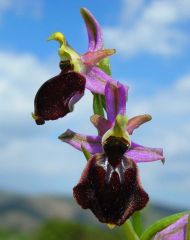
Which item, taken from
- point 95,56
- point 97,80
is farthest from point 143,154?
point 95,56

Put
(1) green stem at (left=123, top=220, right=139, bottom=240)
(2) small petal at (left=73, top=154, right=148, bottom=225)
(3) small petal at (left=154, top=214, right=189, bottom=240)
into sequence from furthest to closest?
(3) small petal at (left=154, top=214, right=189, bottom=240) < (1) green stem at (left=123, top=220, right=139, bottom=240) < (2) small petal at (left=73, top=154, right=148, bottom=225)

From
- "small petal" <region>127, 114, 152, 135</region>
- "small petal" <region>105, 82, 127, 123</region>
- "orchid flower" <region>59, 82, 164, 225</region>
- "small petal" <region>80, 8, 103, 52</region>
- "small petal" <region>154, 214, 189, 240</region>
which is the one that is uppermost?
"small petal" <region>80, 8, 103, 52</region>

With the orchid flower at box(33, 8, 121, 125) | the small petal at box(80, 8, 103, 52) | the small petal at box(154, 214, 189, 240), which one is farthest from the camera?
the small petal at box(80, 8, 103, 52)

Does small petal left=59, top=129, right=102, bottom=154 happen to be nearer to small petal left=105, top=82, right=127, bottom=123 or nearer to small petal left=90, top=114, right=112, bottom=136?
small petal left=90, top=114, right=112, bottom=136

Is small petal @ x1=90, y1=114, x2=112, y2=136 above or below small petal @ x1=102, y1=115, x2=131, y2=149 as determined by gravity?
above

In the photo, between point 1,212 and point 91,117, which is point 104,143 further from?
point 1,212

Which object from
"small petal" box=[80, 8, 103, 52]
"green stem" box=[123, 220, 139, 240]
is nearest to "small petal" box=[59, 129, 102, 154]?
"green stem" box=[123, 220, 139, 240]

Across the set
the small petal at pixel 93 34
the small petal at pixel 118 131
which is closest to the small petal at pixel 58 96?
the small petal at pixel 118 131

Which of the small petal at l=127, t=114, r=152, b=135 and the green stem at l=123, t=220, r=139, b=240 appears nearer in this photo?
the small petal at l=127, t=114, r=152, b=135

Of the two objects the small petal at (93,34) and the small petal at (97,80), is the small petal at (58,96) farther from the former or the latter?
the small petal at (93,34)
